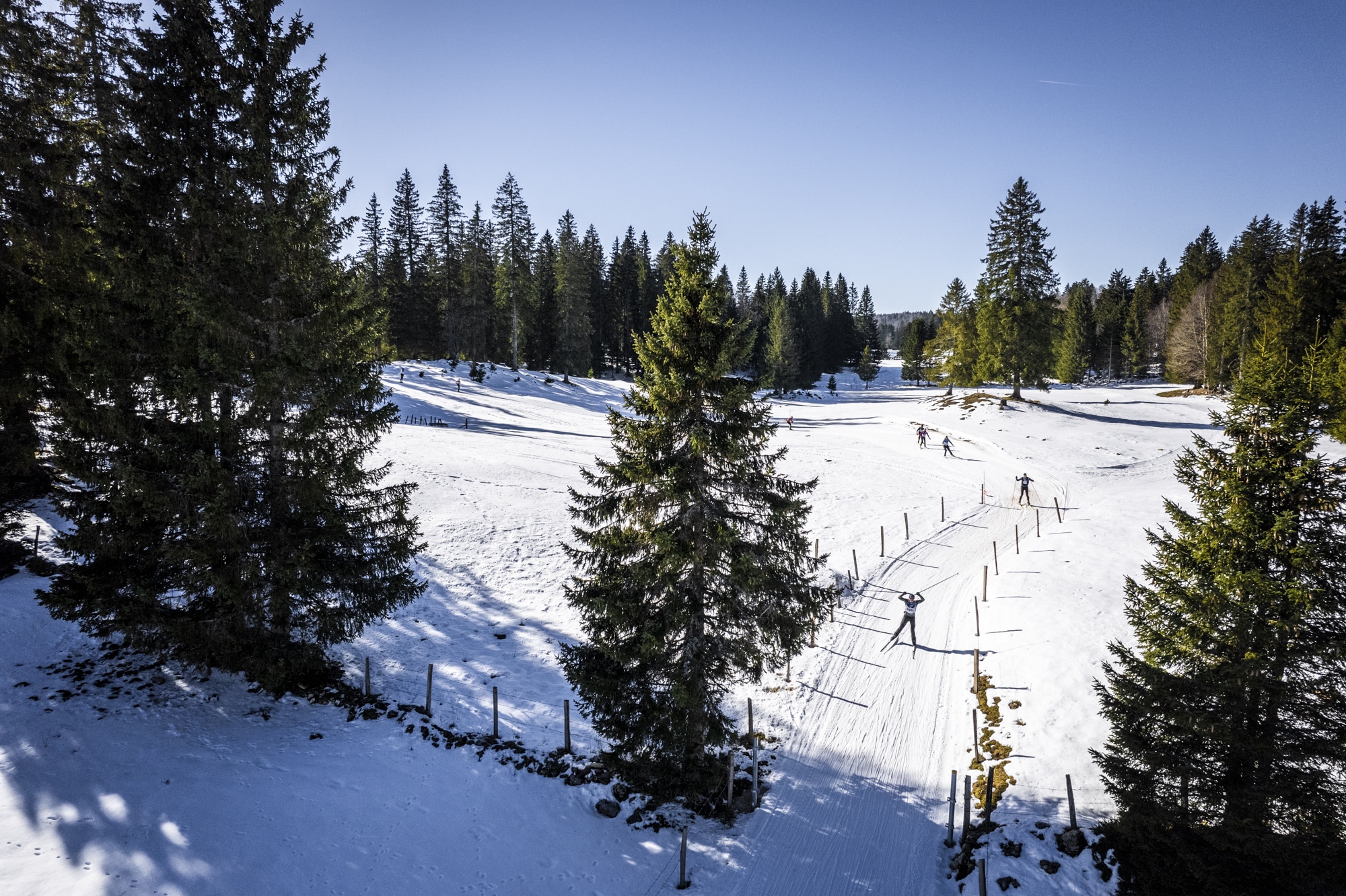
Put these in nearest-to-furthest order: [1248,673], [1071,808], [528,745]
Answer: [1248,673], [1071,808], [528,745]

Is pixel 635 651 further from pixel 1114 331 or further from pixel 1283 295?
pixel 1114 331

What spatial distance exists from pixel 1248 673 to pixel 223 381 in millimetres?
18087

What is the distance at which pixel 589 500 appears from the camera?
1198 cm

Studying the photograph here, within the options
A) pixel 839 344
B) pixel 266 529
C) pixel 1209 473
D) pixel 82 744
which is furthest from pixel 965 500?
pixel 839 344

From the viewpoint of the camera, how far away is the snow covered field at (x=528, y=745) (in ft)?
29.8

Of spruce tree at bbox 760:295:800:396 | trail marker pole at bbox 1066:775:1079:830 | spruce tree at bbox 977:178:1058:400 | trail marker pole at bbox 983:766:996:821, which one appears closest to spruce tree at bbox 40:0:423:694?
trail marker pole at bbox 983:766:996:821

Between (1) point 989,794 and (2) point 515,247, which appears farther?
(2) point 515,247

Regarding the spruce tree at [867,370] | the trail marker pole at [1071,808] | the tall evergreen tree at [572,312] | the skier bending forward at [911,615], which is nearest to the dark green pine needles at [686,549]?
the trail marker pole at [1071,808]

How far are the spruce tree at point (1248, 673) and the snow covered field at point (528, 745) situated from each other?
6.71ft

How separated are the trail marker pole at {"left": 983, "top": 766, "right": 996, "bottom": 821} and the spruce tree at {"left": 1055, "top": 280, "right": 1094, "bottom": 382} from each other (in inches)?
2875

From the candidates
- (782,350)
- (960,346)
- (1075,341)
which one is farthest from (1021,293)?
(1075,341)

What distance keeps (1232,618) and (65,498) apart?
68.9 ft

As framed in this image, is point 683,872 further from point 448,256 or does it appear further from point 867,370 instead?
point 867,370

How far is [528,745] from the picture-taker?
13.2 metres
